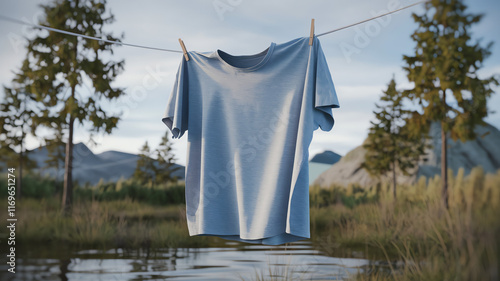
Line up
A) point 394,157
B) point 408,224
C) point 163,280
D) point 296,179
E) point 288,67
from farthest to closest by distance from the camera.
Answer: point 394,157 → point 408,224 → point 163,280 → point 288,67 → point 296,179

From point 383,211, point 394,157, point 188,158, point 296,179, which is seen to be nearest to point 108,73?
point 383,211

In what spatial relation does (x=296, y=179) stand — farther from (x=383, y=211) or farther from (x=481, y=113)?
(x=481, y=113)

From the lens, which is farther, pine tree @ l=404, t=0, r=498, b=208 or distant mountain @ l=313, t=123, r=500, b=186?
distant mountain @ l=313, t=123, r=500, b=186

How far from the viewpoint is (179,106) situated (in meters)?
3.26

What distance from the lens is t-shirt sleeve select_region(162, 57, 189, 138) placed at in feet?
10.6

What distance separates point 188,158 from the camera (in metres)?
3.24

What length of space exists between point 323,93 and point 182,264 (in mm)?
3750

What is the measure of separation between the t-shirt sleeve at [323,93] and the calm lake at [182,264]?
6.67 feet

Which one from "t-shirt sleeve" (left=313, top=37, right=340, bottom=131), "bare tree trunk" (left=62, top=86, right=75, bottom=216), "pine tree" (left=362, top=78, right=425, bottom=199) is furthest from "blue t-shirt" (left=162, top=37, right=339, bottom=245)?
"pine tree" (left=362, top=78, right=425, bottom=199)

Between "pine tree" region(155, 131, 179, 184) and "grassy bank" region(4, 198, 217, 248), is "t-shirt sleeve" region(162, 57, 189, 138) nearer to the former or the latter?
"grassy bank" region(4, 198, 217, 248)

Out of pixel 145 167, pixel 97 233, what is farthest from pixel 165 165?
pixel 97 233

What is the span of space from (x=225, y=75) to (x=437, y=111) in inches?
337

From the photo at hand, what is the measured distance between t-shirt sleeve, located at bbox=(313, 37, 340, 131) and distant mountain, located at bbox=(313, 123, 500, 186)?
2137 cm

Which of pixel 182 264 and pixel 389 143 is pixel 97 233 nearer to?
pixel 182 264
